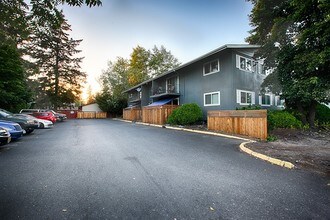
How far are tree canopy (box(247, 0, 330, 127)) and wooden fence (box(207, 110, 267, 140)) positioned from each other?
437 centimetres

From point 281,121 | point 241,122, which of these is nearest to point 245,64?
point 281,121

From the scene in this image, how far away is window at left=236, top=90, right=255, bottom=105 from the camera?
1606 centimetres

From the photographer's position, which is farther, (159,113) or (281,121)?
(159,113)

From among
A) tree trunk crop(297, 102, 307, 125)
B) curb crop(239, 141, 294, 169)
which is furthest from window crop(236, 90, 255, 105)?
curb crop(239, 141, 294, 169)

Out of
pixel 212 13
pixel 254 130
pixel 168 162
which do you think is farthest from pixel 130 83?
pixel 168 162

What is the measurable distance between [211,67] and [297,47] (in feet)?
22.8

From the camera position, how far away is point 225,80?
52.9ft

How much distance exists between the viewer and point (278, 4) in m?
15.1

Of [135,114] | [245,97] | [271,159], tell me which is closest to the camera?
[271,159]

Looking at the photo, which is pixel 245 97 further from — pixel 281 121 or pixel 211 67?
pixel 281 121

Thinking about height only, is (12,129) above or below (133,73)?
below

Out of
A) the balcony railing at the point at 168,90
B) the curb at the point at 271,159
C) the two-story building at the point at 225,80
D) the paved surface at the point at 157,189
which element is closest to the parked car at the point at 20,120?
the paved surface at the point at 157,189

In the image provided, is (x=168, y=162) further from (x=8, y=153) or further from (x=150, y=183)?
(x=8, y=153)

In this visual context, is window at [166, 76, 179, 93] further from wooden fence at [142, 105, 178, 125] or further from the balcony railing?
wooden fence at [142, 105, 178, 125]
